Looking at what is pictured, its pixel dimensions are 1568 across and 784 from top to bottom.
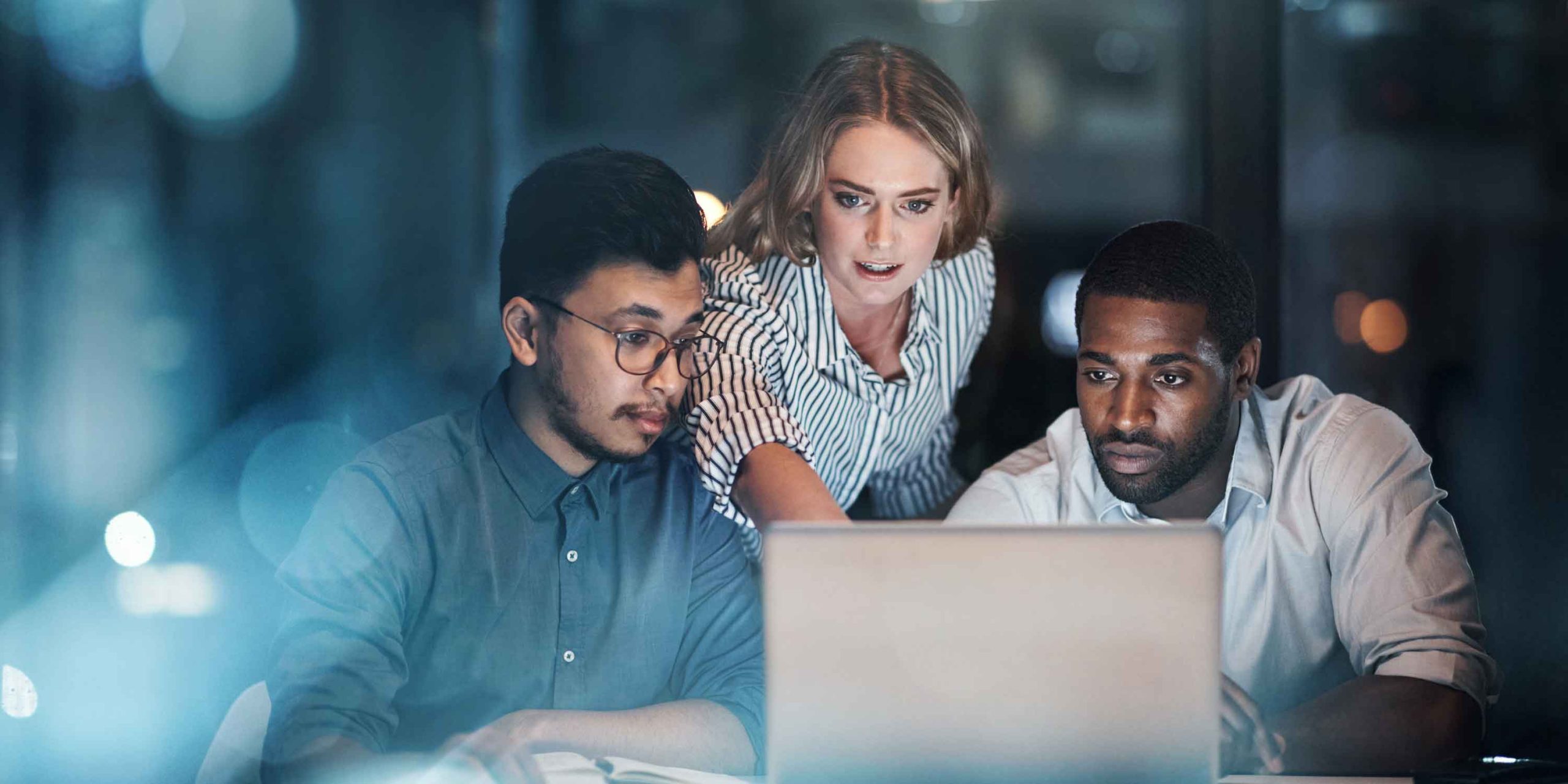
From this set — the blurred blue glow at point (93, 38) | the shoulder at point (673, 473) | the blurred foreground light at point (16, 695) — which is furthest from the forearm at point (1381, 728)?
the blurred blue glow at point (93, 38)

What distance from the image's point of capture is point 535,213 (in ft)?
7.20

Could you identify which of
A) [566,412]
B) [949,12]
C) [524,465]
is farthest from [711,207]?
[949,12]

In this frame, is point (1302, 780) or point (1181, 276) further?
point (1181, 276)

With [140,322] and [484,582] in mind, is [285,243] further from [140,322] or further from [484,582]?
[484,582]

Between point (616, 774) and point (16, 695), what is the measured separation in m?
2.06

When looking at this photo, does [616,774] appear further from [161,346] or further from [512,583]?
[161,346]

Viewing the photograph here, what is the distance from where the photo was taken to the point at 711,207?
242 cm

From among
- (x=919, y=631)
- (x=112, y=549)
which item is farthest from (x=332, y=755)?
(x=112, y=549)

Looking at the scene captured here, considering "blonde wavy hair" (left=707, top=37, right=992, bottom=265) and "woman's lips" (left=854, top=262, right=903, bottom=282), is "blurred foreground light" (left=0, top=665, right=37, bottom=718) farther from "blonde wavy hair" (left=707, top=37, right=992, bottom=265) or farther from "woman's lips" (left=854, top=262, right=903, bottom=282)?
"woman's lips" (left=854, top=262, right=903, bottom=282)

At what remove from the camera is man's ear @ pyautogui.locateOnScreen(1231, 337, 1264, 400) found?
2.25m

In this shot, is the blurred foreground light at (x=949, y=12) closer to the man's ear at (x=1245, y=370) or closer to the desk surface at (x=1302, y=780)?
the man's ear at (x=1245, y=370)

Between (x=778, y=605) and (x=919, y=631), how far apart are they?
143mm

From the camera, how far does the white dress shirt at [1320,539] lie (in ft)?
6.43

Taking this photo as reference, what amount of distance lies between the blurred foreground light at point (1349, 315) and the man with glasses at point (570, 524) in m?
1.88
